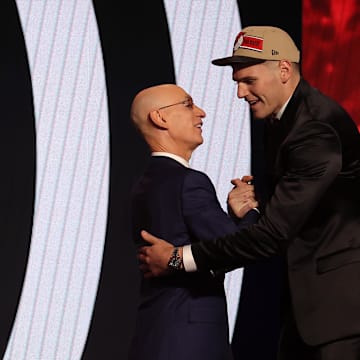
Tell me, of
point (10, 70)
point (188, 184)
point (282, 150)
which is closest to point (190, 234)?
Answer: point (188, 184)

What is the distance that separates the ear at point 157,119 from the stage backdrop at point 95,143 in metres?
1.08

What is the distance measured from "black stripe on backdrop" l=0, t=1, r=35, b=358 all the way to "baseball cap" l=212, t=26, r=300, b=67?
1.39m

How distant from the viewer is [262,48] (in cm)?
254

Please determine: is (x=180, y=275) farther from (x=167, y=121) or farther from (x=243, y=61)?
(x=243, y=61)

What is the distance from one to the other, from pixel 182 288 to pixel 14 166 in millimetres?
1409

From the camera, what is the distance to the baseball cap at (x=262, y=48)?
2545 millimetres

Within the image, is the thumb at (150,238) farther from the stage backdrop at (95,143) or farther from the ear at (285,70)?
the stage backdrop at (95,143)

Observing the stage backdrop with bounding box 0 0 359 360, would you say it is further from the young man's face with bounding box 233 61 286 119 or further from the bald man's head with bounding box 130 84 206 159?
the young man's face with bounding box 233 61 286 119

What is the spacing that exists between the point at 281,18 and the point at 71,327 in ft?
5.38

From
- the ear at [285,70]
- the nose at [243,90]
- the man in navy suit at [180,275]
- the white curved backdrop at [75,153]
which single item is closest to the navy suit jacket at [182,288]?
the man in navy suit at [180,275]

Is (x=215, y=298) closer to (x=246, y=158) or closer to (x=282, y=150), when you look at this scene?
(x=282, y=150)

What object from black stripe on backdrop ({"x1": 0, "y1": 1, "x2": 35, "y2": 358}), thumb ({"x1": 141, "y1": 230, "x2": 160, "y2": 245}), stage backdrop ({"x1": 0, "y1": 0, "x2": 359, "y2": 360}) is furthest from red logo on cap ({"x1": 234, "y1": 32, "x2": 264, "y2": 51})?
black stripe on backdrop ({"x1": 0, "y1": 1, "x2": 35, "y2": 358})

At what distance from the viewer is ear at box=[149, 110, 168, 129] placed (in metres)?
2.72

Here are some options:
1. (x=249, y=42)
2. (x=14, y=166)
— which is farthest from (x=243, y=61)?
(x=14, y=166)
